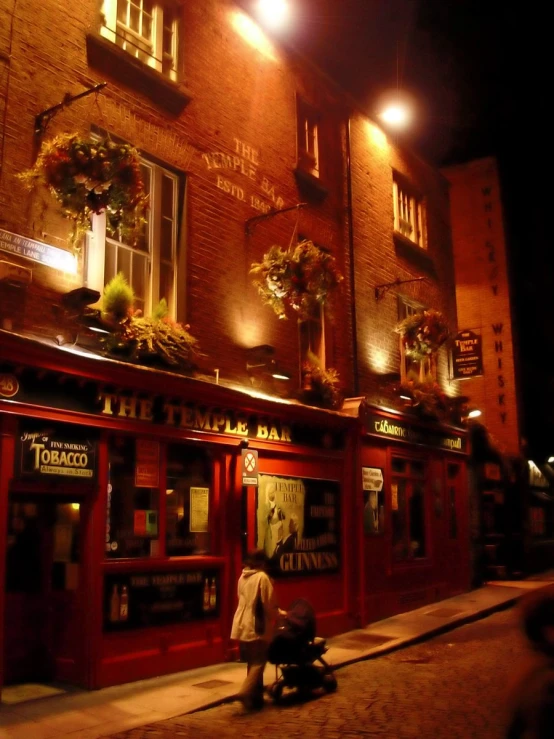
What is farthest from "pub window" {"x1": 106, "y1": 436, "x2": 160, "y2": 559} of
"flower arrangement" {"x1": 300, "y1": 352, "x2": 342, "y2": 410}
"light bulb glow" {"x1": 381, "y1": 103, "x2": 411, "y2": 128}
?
"light bulb glow" {"x1": 381, "y1": 103, "x2": 411, "y2": 128}

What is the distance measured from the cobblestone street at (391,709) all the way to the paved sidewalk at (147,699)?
0.84 ft

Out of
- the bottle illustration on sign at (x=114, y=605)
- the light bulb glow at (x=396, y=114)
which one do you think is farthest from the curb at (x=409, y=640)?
the light bulb glow at (x=396, y=114)

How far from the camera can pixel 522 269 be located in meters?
24.5

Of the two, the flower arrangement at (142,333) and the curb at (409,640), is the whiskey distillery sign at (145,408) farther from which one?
the curb at (409,640)

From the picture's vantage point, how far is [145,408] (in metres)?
10.1

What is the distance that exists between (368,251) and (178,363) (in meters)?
7.23

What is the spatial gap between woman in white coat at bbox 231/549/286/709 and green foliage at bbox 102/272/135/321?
343 cm

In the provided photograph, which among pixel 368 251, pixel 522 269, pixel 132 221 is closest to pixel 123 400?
pixel 132 221

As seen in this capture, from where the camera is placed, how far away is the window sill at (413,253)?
1772 centimetres

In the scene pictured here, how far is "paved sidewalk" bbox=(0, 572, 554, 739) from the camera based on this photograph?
766cm

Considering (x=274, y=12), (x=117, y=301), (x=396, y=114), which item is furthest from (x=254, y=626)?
(x=396, y=114)

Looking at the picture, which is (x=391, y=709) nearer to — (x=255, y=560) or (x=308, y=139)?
(x=255, y=560)

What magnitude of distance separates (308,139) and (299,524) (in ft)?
25.1

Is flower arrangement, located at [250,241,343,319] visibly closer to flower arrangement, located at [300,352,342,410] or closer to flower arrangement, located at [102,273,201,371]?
flower arrangement, located at [300,352,342,410]
